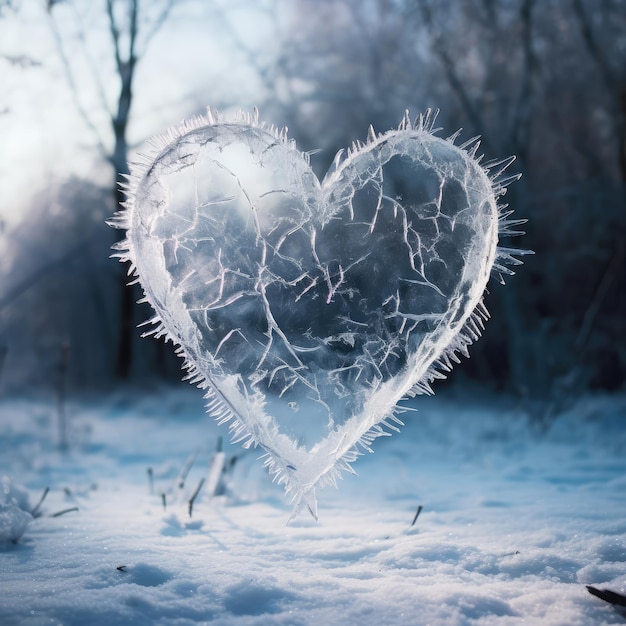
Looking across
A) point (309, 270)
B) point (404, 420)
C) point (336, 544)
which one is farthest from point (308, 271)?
point (404, 420)

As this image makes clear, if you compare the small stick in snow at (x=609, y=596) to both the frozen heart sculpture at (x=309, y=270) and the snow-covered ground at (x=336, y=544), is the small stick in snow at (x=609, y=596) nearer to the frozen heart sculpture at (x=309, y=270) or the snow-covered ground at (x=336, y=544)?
the snow-covered ground at (x=336, y=544)

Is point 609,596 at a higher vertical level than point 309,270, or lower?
lower

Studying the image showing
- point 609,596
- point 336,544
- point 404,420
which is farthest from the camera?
point 404,420

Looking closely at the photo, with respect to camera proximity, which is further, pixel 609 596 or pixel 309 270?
pixel 309 270

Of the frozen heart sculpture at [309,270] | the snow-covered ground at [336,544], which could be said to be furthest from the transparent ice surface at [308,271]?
the snow-covered ground at [336,544]

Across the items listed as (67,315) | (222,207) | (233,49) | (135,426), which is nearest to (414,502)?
(222,207)

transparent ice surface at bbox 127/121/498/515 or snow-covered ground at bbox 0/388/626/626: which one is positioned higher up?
transparent ice surface at bbox 127/121/498/515

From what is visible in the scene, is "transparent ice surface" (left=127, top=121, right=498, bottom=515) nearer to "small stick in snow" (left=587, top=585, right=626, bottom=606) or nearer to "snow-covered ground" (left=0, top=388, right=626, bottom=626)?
"snow-covered ground" (left=0, top=388, right=626, bottom=626)

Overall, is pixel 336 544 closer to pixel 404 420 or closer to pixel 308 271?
pixel 308 271

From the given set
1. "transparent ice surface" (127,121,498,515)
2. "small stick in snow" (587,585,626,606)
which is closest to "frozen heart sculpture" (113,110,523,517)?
"transparent ice surface" (127,121,498,515)
